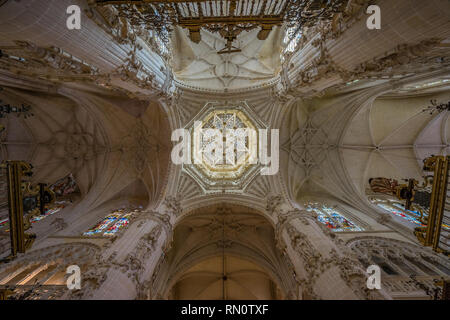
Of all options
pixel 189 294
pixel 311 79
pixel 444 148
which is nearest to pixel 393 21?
pixel 311 79

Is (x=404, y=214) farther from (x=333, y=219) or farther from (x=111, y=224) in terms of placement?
(x=111, y=224)

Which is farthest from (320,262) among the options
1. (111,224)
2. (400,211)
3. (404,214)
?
(111,224)

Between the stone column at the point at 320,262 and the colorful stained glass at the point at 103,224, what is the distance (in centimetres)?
1048

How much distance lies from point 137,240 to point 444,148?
19288 mm

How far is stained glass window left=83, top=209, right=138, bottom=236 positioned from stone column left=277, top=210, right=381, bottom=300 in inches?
335

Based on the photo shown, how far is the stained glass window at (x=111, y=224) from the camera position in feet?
37.0

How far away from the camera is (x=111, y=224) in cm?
1233

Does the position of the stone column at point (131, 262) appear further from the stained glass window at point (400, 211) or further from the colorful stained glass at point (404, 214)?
the colorful stained glass at point (404, 214)

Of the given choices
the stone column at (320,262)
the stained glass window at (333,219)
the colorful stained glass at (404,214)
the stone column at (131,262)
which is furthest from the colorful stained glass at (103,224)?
the colorful stained glass at (404,214)

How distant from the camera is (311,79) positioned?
26.5ft

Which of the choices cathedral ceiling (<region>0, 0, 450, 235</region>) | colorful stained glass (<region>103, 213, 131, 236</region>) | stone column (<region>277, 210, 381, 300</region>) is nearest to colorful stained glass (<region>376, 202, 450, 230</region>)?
cathedral ceiling (<region>0, 0, 450, 235</region>)

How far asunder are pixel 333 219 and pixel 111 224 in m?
14.3

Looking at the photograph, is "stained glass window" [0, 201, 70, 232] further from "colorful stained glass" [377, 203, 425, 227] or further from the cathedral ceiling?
"colorful stained glass" [377, 203, 425, 227]
